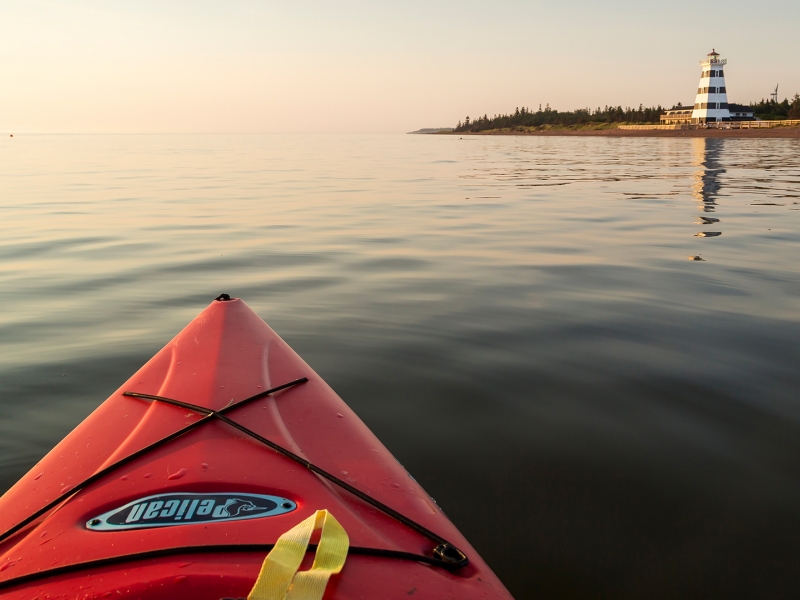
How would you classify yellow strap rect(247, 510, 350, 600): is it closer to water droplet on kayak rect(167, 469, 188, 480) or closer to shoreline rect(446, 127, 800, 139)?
water droplet on kayak rect(167, 469, 188, 480)

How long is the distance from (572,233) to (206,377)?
24.1 ft

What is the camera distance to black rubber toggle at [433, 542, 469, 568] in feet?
5.53

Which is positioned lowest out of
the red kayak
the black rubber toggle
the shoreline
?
the black rubber toggle

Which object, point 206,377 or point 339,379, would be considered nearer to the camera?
point 206,377

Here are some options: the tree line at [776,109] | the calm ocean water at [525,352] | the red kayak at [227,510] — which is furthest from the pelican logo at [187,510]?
the tree line at [776,109]

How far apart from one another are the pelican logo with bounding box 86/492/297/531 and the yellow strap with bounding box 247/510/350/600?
179mm

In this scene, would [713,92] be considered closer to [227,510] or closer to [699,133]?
[699,133]

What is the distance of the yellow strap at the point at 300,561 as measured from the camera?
1.41m

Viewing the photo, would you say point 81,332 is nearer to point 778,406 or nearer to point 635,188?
point 778,406

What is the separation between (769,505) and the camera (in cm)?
266

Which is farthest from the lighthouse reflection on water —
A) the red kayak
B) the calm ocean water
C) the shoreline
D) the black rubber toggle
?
the shoreline

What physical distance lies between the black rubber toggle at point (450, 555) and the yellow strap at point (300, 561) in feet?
0.90

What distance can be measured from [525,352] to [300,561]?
3.12 m

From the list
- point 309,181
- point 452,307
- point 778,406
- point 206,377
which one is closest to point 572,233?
point 452,307
